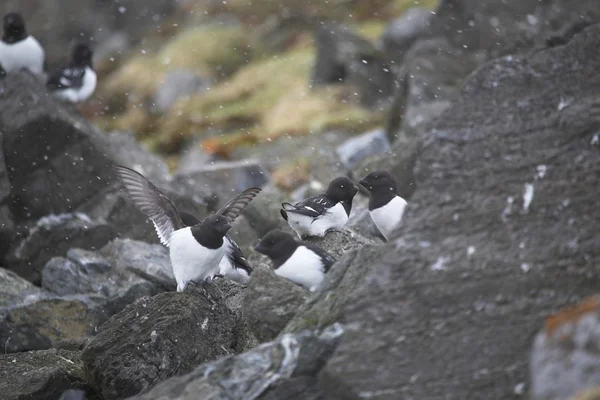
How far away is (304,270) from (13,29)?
1151cm

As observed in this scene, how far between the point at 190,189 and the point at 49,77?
3.48 metres

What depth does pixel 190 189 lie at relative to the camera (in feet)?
61.2

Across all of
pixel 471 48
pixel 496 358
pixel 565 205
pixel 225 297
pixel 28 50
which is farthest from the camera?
pixel 471 48

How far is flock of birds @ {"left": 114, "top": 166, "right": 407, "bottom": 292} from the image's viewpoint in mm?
8961

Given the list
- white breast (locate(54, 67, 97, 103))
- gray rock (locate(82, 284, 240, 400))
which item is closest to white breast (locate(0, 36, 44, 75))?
white breast (locate(54, 67, 97, 103))

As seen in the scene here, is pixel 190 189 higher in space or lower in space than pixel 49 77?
lower

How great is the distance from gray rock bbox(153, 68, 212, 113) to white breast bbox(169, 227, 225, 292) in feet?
116

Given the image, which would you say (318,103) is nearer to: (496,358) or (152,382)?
(152,382)

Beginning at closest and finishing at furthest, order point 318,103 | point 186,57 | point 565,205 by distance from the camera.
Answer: point 565,205 < point 318,103 < point 186,57

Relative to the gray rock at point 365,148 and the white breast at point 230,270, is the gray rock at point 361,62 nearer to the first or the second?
the gray rock at point 365,148

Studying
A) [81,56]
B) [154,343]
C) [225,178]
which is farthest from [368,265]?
[225,178]

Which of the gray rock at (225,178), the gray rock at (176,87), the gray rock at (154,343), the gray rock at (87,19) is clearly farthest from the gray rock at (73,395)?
the gray rock at (87,19)

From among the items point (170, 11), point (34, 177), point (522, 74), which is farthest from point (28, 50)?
point (170, 11)

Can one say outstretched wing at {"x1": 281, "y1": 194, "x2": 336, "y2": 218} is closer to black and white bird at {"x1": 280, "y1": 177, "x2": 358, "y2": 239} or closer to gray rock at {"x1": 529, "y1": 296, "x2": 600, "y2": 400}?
black and white bird at {"x1": 280, "y1": 177, "x2": 358, "y2": 239}
